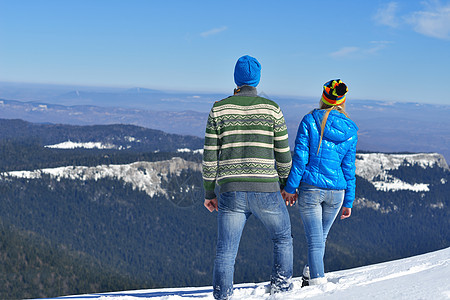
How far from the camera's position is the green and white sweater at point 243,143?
887cm

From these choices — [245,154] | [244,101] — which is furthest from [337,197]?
[244,101]

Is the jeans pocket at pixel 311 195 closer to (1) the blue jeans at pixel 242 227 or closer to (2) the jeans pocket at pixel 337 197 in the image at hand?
(2) the jeans pocket at pixel 337 197

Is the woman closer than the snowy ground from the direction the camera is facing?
No

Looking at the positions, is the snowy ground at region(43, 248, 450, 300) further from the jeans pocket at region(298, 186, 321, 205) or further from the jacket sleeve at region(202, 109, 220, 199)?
the jacket sleeve at region(202, 109, 220, 199)

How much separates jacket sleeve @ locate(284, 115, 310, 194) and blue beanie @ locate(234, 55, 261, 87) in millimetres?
1864

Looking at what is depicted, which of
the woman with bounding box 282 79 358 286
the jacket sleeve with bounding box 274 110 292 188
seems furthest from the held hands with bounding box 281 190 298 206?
the jacket sleeve with bounding box 274 110 292 188

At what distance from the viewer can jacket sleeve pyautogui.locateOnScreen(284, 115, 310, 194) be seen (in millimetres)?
10000

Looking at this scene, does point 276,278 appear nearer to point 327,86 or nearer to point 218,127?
point 218,127

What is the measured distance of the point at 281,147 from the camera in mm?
9125

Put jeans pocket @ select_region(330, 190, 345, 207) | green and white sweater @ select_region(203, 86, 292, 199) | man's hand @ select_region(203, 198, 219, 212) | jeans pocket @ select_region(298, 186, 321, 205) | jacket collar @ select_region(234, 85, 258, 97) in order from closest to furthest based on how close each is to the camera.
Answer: green and white sweater @ select_region(203, 86, 292, 199), jacket collar @ select_region(234, 85, 258, 97), man's hand @ select_region(203, 198, 219, 212), jeans pocket @ select_region(298, 186, 321, 205), jeans pocket @ select_region(330, 190, 345, 207)

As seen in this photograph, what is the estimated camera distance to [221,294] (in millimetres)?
9508

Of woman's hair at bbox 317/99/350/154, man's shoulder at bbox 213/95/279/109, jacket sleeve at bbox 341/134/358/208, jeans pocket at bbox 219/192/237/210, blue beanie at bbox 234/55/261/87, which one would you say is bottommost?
jeans pocket at bbox 219/192/237/210

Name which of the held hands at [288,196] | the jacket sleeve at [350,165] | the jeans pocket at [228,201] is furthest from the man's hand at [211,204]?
the jacket sleeve at [350,165]

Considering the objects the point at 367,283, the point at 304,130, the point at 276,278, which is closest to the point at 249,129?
the point at 304,130
